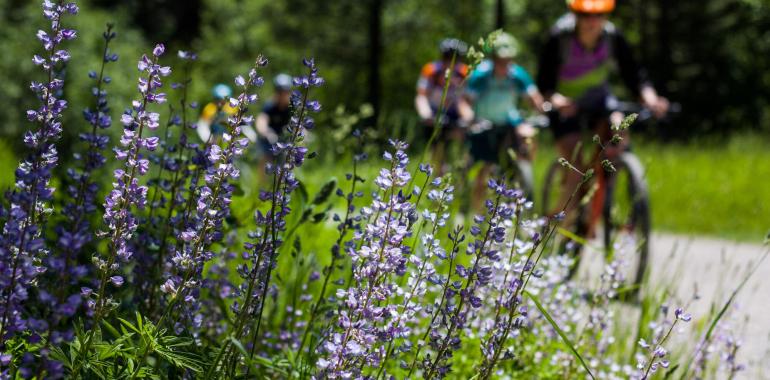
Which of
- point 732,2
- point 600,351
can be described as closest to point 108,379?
point 600,351

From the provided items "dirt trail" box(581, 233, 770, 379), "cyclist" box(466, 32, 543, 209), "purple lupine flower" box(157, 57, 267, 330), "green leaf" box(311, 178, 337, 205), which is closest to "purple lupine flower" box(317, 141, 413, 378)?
"purple lupine flower" box(157, 57, 267, 330)

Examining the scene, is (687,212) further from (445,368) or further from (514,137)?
(445,368)

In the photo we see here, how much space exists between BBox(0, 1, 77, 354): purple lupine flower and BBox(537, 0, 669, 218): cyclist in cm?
509

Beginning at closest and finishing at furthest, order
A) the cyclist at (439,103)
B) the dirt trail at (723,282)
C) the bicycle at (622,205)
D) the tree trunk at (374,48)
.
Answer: the dirt trail at (723,282), the bicycle at (622,205), the cyclist at (439,103), the tree trunk at (374,48)

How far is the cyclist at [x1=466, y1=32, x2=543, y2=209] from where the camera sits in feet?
28.3

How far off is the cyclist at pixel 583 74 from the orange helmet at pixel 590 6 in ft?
0.26

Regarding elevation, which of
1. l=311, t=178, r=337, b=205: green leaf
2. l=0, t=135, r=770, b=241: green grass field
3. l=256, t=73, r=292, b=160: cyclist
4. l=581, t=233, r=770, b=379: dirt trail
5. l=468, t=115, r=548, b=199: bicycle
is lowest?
l=311, t=178, r=337, b=205: green leaf

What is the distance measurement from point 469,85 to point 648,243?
349 centimetres

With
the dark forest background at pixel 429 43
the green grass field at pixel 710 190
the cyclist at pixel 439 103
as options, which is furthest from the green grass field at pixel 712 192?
the dark forest background at pixel 429 43

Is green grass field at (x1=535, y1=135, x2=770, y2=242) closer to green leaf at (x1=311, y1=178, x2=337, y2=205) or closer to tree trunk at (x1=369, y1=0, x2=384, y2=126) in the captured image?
green leaf at (x1=311, y1=178, x2=337, y2=205)

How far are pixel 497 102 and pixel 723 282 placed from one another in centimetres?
306

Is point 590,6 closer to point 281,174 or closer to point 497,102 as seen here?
point 497,102

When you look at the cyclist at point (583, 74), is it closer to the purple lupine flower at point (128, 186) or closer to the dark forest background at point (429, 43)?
the purple lupine flower at point (128, 186)

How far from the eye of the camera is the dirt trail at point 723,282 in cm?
379
